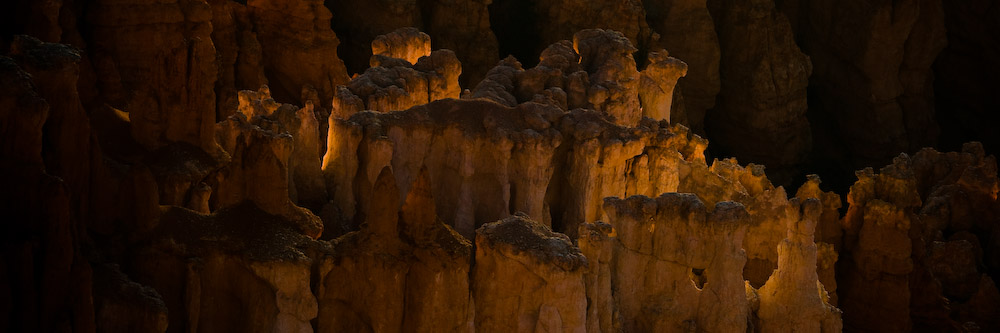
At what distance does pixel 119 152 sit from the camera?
503 inches

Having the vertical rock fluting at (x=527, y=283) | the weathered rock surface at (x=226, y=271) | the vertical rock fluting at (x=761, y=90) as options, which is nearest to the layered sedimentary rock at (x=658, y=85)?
the vertical rock fluting at (x=527, y=283)

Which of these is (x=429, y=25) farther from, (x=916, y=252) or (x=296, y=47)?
(x=916, y=252)

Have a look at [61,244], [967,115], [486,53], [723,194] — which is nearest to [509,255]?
[61,244]

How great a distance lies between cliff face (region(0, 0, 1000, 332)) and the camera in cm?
1014

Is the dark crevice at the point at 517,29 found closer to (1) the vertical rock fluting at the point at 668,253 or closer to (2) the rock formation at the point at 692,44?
(2) the rock formation at the point at 692,44

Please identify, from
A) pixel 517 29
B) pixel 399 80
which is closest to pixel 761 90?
pixel 517 29

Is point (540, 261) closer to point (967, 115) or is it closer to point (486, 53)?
point (486, 53)

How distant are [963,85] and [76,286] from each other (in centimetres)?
2436

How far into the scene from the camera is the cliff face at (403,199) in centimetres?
1014

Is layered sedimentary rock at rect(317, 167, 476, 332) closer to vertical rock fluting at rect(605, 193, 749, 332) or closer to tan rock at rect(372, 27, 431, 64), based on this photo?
vertical rock fluting at rect(605, 193, 749, 332)

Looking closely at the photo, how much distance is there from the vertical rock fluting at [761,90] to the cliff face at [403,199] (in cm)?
529

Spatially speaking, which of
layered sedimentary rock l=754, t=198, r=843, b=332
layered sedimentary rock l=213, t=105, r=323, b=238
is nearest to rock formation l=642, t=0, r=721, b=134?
layered sedimentary rock l=754, t=198, r=843, b=332

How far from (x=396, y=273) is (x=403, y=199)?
295 centimetres

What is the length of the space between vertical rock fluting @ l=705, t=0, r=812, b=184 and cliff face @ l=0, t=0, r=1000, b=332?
529 centimetres
